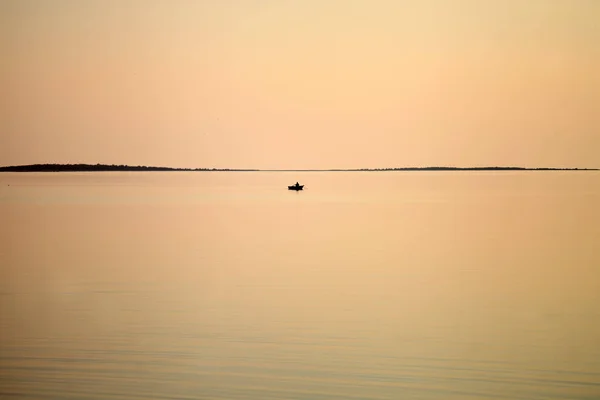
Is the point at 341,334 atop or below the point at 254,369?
atop

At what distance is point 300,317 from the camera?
17906 millimetres

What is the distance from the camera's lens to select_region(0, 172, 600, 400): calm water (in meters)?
12.9

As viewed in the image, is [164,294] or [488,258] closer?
[164,294]

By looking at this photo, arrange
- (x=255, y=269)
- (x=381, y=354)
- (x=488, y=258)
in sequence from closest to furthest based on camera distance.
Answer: (x=381, y=354)
(x=255, y=269)
(x=488, y=258)

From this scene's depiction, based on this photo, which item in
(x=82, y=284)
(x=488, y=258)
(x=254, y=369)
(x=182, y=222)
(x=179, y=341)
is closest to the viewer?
(x=254, y=369)

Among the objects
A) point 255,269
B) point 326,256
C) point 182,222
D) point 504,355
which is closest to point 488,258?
point 326,256

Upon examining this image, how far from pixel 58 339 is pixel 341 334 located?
219 inches

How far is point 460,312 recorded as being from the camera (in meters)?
18.7

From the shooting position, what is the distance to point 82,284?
22953 millimetres

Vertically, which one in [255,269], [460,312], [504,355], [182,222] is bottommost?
[504,355]

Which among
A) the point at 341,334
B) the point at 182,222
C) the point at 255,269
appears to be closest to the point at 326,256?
the point at 255,269

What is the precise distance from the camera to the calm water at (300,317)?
1289cm

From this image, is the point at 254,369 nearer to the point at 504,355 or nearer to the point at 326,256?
the point at 504,355

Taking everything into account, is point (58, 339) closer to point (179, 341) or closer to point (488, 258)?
point (179, 341)
